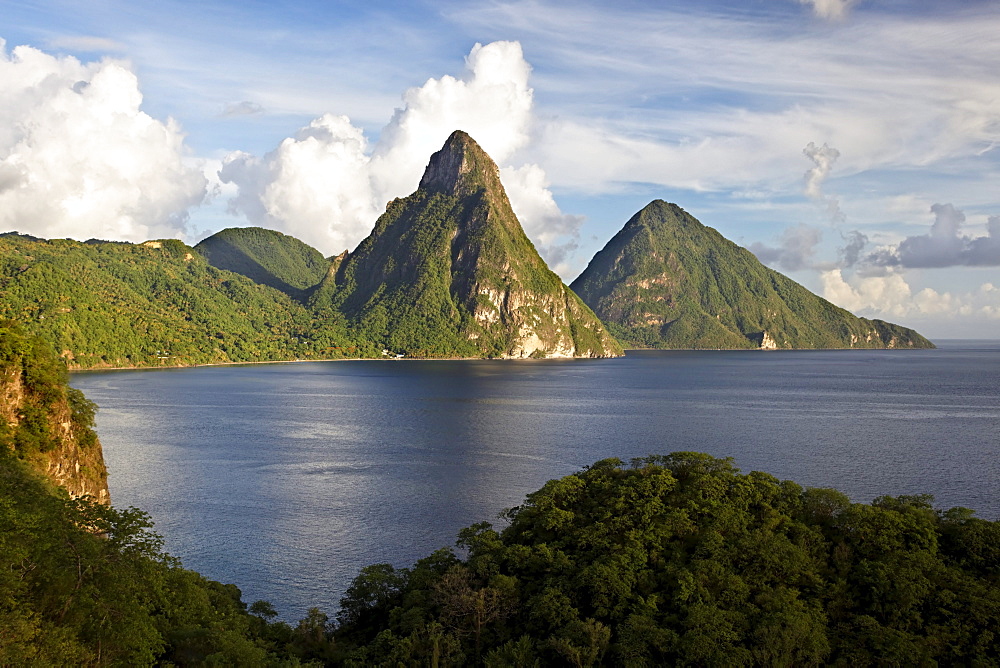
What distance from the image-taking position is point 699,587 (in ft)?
141

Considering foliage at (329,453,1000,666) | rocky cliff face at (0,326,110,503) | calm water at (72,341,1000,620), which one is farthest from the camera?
calm water at (72,341,1000,620)

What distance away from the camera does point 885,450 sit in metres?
108

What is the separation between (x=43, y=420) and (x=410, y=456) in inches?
1946

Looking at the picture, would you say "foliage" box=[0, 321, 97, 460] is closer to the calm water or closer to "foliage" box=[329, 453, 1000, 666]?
the calm water

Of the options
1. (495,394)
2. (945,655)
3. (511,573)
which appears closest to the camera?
(945,655)

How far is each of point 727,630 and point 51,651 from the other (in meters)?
32.1

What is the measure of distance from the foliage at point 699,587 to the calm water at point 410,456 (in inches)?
559

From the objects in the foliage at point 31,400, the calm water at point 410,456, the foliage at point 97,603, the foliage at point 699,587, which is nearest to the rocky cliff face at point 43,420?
the foliage at point 31,400

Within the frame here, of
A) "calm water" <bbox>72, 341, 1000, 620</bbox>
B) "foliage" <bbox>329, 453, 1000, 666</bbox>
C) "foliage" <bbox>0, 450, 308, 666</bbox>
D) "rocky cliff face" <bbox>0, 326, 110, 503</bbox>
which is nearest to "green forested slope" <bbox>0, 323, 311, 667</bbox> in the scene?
"foliage" <bbox>0, 450, 308, 666</bbox>

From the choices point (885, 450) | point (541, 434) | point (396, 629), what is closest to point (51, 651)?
point (396, 629)

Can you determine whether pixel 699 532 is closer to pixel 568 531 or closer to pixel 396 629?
pixel 568 531

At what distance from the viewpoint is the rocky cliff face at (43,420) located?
219ft

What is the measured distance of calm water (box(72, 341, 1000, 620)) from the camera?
2683 inches

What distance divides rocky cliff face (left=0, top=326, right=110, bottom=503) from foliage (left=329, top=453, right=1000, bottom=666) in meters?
34.7
